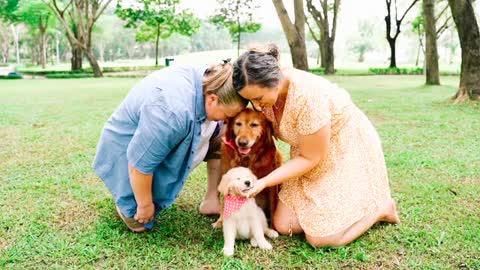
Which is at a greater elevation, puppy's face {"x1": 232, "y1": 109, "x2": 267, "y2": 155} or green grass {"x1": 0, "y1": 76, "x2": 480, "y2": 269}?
puppy's face {"x1": 232, "y1": 109, "x2": 267, "y2": 155}

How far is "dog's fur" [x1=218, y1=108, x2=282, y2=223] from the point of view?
10.0ft

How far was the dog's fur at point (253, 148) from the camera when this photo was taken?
3.05 metres

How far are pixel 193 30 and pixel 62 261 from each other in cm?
3430

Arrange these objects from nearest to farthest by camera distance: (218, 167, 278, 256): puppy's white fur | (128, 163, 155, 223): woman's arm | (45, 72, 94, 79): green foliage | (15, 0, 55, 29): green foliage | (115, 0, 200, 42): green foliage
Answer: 1. (128, 163, 155, 223): woman's arm
2. (218, 167, 278, 256): puppy's white fur
3. (45, 72, 94, 79): green foliage
4. (115, 0, 200, 42): green foliage
5. (15, 0, 55, 29): green foliage

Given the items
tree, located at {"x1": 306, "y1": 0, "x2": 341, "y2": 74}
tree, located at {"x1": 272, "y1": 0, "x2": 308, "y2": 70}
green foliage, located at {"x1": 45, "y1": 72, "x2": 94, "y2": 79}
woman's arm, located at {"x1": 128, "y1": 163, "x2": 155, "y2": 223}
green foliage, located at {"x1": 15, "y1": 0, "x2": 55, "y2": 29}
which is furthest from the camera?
green foliage, located at {"x1": 15, "y1": 0, "x2": 55, "y2": 29}

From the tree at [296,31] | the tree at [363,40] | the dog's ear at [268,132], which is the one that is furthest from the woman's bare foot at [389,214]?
the tree at [363,40]

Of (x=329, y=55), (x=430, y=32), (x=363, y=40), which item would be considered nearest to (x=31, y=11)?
(x=329, y=55)

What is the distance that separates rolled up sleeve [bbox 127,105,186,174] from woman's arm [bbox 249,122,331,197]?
25.0 inches

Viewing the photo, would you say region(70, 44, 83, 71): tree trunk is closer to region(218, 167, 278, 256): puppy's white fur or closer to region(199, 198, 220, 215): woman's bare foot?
region(199, 198, 220, 215): woman's bare foot

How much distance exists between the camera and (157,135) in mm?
2508

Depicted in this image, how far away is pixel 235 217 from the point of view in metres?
2.90

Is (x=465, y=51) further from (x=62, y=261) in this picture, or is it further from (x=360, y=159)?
(x=62, y=261)

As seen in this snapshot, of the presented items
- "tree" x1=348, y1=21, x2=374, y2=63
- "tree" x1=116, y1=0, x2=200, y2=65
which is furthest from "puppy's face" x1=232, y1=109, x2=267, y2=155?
"tree" x1=348, y1=21, x2=374, y2=63

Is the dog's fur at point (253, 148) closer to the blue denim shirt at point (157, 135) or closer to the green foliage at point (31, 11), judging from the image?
the blue denim shirt at point (157, 135)
